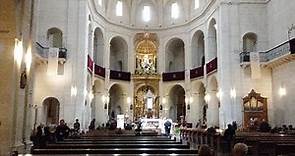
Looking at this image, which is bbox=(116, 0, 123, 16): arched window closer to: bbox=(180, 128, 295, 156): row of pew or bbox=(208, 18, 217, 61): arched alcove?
bbox=(208, 18, 217, 61): arched alcove

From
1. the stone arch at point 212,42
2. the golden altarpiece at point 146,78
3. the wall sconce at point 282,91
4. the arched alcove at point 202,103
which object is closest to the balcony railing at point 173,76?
the golden altarpiece at point 146,78

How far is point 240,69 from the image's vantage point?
27234mm

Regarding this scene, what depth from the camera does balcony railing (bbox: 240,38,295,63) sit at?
21898mm

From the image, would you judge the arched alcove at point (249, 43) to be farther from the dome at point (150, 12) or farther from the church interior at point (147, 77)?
the dome at point (150, 12)

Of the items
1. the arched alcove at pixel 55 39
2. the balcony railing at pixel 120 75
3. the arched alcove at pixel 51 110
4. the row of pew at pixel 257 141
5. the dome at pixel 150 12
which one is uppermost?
the dome at pixel 150 12

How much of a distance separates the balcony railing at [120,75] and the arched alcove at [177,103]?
16.8ft

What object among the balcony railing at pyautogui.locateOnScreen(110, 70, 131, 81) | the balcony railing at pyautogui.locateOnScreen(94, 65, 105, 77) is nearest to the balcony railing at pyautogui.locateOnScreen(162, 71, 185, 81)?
the balcony railing at pyautogui.locateOnScreen(110, 70, 131, 81)

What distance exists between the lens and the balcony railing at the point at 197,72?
34469 mm

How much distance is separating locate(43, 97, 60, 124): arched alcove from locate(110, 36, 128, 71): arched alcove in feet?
41.0

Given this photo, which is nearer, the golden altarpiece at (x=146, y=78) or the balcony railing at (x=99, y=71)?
the balcony railing at (x=99, y=71)

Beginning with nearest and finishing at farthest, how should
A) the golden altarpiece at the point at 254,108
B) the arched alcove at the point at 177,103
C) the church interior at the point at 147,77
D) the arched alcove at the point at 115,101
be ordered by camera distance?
the church interior at the point at 147,77
the golden altarpiece at the point at 254,108
the arched alcove at the point at 115,101
the arched alcove at the point at 177,103

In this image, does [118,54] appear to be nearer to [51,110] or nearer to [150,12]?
[150,12]

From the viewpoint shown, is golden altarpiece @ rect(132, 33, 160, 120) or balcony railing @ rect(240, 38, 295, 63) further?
golden altarpiece @ rect(132, 33, 160, 120)

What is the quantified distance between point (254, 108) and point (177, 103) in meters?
15.3
